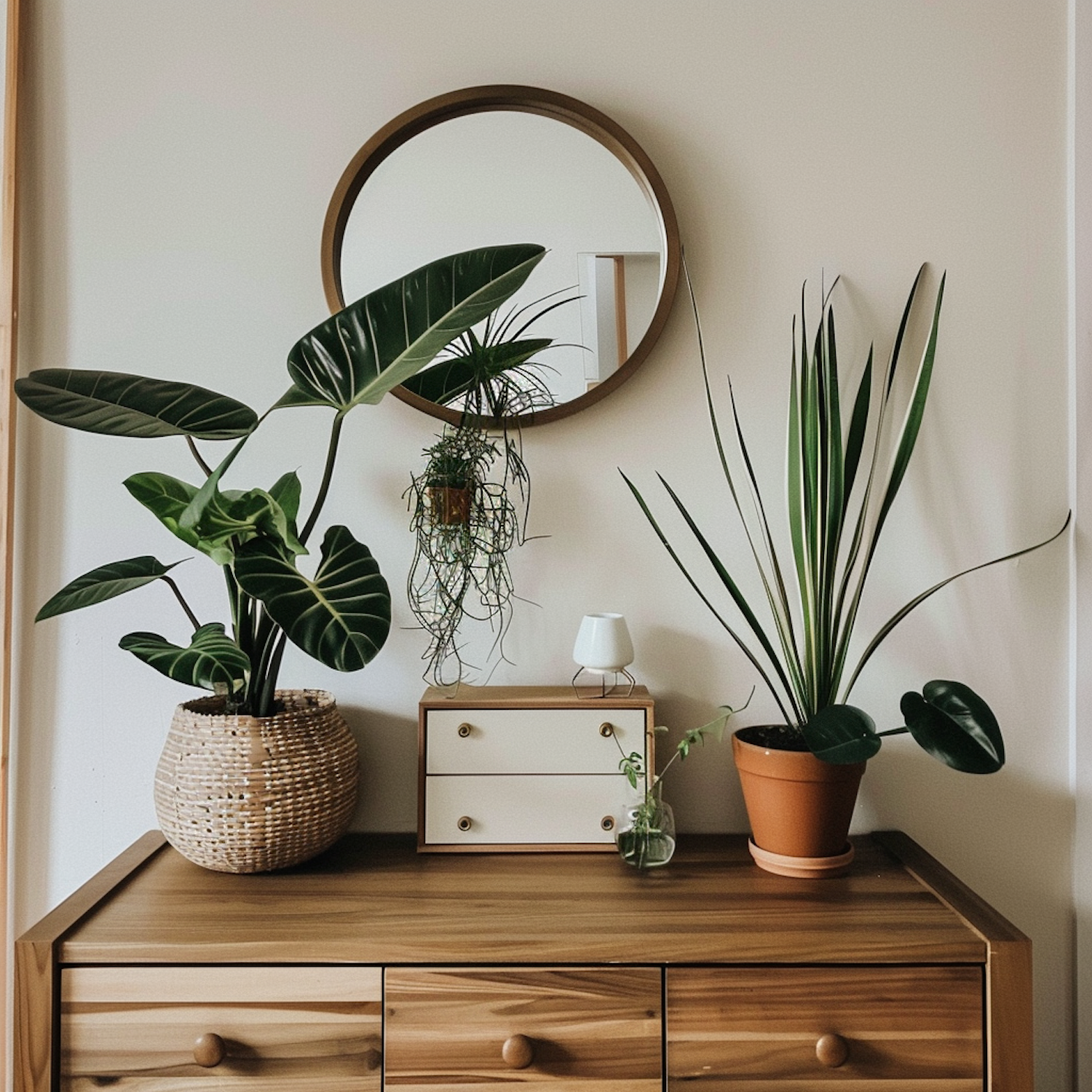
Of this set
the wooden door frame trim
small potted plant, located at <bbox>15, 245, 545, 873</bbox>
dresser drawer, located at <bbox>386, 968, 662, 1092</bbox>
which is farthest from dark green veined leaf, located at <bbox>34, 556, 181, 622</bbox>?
dresser drawer, located at <bbox>386, 968, 662, 1092</bbox>

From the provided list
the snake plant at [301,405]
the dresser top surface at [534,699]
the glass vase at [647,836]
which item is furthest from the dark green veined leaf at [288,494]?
the glass vase at [647,836]

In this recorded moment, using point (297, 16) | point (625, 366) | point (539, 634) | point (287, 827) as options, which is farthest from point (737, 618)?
point (297, 16)

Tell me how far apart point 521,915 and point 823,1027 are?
0.39 metres

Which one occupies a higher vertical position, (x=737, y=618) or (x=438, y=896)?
(x=737, y=618)

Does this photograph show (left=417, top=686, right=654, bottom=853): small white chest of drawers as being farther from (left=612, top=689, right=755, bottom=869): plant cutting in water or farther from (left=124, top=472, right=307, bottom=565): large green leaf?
(left=124, top=472, right=307, bottom=565): large green leaf

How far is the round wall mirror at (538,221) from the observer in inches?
55.1

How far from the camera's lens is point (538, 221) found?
1407mm

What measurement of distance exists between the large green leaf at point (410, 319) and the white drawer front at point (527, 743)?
53cm

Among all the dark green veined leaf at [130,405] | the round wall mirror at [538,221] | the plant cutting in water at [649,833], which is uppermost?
the round wall mirror at [538,221]

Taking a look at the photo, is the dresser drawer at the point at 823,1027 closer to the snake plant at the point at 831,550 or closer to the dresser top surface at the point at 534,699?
the snake plant at the point at 831,550

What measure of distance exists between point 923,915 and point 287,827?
84cm

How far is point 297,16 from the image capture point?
4.64 feet

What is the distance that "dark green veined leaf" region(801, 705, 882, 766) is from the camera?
1062mm

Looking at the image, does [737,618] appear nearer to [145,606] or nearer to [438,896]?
[438,896]
